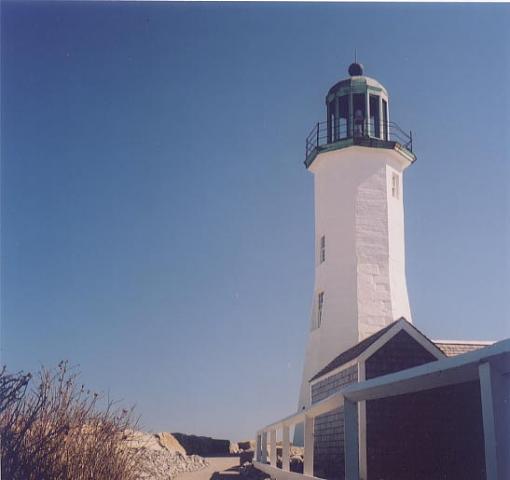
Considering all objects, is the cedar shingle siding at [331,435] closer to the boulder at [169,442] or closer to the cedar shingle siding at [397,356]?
the cedar shingle siding at [397,356]

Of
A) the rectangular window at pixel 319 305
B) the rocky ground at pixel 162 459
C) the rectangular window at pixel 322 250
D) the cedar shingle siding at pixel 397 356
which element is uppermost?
the rectangular window at pixel 322 250

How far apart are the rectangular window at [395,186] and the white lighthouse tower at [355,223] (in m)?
0.04

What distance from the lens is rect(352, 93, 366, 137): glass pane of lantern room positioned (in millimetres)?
24253

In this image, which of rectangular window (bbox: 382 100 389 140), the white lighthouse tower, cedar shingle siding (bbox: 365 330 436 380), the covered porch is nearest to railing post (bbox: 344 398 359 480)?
the covered porch

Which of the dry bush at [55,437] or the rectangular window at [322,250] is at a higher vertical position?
the rectangular window at [322,250]

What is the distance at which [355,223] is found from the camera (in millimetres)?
22766

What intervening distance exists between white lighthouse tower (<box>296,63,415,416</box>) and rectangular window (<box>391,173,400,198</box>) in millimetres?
39

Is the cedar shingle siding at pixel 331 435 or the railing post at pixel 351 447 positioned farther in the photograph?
the cedar shingle siding at pixel 331 435

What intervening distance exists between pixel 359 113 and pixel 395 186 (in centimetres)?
326

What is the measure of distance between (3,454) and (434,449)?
1062 centimetres

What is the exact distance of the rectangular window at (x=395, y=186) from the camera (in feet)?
78.9

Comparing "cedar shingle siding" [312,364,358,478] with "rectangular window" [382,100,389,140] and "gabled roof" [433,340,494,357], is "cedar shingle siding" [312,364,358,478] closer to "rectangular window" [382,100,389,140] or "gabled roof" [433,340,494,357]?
"gabled roof" [433,340,494,357]

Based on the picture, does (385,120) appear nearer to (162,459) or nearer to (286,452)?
(162,459)

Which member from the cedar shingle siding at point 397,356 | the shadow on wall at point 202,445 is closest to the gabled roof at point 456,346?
the cedar shingle siding at point 397,356
